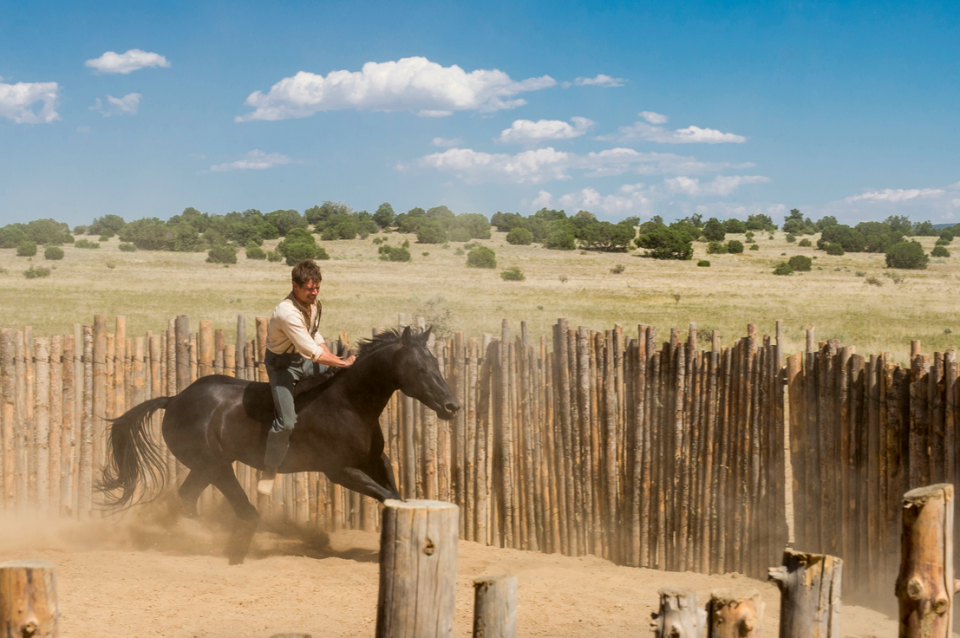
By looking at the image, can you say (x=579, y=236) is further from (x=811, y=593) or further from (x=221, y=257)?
(x=811, y=593)

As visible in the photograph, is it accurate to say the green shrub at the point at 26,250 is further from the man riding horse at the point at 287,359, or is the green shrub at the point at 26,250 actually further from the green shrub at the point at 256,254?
the man riding horse at the point at 287,359

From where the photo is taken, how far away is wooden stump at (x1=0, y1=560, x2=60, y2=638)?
250cm

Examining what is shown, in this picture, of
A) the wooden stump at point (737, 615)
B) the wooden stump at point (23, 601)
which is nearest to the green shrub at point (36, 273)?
the wooden stump at point (23, 601)

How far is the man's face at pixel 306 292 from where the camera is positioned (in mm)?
6203

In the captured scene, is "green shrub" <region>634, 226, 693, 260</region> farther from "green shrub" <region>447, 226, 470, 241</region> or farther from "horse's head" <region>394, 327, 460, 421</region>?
"horse's head" <region>394, 327, 460, 421</region>

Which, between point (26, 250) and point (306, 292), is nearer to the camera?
point (306, 292)

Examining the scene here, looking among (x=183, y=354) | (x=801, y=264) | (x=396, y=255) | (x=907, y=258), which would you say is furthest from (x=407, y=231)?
(x=183, y=354)

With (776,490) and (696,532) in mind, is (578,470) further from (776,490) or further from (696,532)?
(776,490)

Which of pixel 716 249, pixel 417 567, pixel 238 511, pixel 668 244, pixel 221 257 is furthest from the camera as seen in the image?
pixel 716 249

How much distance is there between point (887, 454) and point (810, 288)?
36.0 metres

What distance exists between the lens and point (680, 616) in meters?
2.67

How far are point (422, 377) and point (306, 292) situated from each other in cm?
116

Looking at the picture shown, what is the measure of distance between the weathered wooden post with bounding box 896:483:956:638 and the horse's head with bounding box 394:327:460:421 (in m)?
3.34

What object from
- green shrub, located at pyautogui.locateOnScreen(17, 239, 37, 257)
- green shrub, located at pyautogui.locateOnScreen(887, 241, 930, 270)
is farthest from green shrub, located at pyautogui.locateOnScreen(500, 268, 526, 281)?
green shrub, located at pyautogui.locateOnScreen(17, 239, 37, 257)
